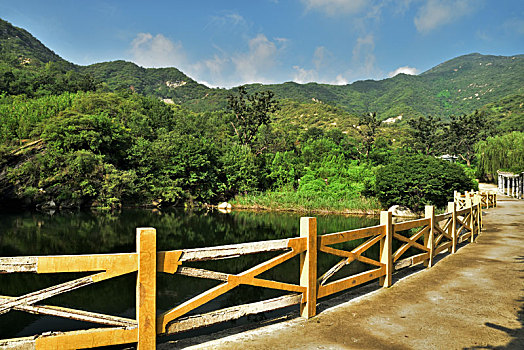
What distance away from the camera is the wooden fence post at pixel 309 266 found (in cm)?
451

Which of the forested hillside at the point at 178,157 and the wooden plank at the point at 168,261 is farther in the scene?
the forested hillside at the point at 178,157

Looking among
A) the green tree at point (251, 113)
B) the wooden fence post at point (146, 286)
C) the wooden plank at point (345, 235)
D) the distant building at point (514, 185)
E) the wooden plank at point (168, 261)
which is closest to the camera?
the wooden fence post at point (146, 286)

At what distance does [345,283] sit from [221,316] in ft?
7.22

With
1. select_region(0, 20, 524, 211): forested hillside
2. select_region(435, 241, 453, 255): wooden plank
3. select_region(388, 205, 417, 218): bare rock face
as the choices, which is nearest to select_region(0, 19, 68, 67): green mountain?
select_region(0, 20, 524, 211): forested hillside

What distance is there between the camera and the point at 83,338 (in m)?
3.06

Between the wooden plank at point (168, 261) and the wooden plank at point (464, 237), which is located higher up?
the wooden plank at point (168, 261)

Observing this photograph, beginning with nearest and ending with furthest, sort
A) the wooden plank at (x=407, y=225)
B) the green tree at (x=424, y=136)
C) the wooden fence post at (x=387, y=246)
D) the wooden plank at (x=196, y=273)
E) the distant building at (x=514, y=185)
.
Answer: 1. the wooden plank at (x=196, y=273)
2. the wooden fence post at (x=387, y=246)
3. the wooden plank at (x=407, y=225)
4. the distant building at (x=514, y=185)
5. the green tree at (x=424, y=136)

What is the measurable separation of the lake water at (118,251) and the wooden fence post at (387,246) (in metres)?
4.29

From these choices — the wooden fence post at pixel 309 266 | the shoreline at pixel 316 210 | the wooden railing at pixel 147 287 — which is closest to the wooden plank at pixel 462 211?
the wooden railing at pixel 147 287

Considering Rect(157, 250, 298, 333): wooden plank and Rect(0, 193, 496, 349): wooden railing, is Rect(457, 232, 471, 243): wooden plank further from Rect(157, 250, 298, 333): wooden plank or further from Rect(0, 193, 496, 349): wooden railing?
Rect(157, 250, 298, 333): wooden plank

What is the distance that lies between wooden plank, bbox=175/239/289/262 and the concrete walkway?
892 millimetres

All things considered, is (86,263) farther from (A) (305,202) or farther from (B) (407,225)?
(A) (305,202)

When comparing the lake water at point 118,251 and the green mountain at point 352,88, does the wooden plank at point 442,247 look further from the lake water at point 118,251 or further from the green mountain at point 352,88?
the green mountain at point 352,88

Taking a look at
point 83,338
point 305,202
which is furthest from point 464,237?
point 305,202
